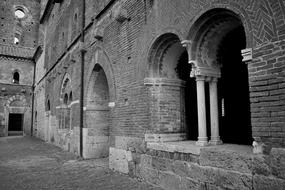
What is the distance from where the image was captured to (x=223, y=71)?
639 centimetres

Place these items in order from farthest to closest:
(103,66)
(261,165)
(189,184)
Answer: (103,66) < (189,184) < (261,165)

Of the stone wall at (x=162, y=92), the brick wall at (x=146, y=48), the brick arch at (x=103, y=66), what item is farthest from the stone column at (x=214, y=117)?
the brick arch at (x=103, y=66)

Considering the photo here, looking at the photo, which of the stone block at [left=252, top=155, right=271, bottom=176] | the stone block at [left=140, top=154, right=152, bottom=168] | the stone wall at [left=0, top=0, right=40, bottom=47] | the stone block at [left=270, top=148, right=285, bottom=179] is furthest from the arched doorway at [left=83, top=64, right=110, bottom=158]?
the stone wall at [left=0, top=0, right=40, bottom=47]

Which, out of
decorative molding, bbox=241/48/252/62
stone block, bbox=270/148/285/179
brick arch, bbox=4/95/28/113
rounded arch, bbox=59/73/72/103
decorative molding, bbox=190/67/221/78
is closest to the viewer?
stone block, bbox=270/148/285/179

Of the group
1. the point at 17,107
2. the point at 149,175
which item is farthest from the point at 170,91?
the point at 17,107

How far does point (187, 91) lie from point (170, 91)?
0.62 m

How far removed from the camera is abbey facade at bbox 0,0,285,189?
3506 millimetres

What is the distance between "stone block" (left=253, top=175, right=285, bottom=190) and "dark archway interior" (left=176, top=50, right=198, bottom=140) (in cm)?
289

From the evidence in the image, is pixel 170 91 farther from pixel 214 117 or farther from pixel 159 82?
pixel 214 117

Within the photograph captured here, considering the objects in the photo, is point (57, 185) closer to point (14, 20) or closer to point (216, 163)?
point (216, 163)

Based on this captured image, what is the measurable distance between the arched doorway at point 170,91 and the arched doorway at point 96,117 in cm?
424

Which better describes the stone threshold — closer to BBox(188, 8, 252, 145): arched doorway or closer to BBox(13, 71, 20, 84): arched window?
BBox(188, 8, 252, 145): arched doorway

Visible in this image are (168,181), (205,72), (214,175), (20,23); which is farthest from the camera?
(20,23)

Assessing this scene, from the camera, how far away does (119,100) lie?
7.47 m
